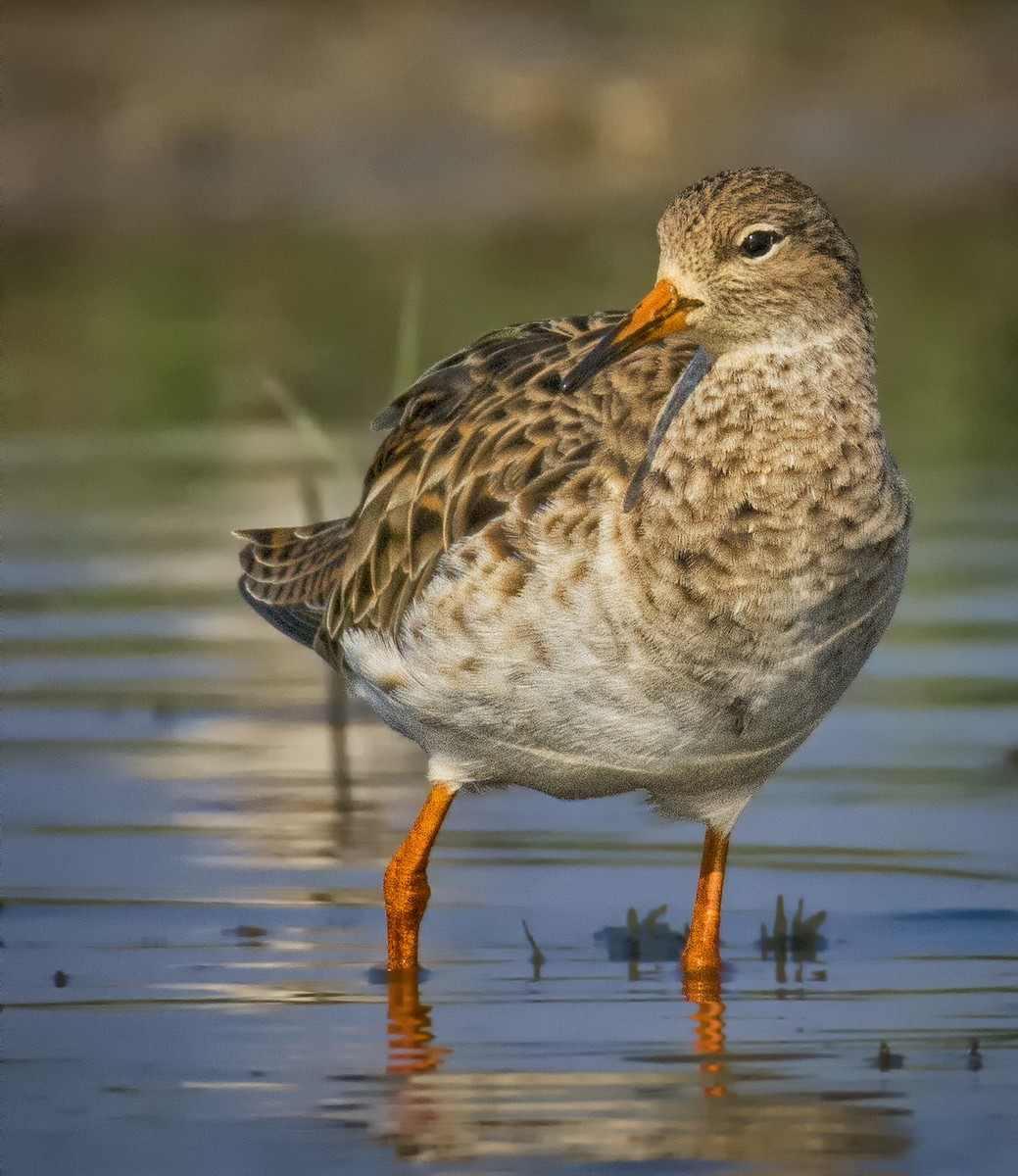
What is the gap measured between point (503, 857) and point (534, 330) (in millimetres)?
1695

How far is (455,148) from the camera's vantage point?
27375 mm

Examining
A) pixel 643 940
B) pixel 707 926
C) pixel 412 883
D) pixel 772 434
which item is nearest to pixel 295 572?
pixel 412 883

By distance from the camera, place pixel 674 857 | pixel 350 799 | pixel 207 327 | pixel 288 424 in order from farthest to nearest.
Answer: pixel 207 327 < pixel 288 424 < pixel 350 799 < pixel 674 857

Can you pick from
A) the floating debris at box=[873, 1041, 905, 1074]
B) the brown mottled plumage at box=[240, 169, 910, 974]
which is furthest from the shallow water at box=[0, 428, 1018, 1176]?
the brown mottled plumage at box=[240, 169, 910, 974]

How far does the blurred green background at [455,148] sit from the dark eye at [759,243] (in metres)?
12.3

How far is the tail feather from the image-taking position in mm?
8586

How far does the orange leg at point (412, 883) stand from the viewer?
7695mm

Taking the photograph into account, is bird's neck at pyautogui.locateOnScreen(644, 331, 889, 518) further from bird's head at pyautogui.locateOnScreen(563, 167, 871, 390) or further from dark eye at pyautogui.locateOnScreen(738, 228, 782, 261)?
dark eye at pyautogui.locateOnScreen(738, 228, 782, 261)

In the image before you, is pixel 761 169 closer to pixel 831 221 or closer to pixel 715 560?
pixel 831 221

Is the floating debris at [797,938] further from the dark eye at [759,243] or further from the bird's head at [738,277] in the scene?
the dark eye at [759,243]

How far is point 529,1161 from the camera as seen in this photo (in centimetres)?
591

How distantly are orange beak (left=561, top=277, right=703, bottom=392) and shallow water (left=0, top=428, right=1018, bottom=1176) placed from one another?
1.65 meters

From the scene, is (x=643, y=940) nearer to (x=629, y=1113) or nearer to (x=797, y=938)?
(x=797, y=938)

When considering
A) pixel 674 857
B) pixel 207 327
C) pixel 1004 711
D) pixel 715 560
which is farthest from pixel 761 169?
pixel 207 327
